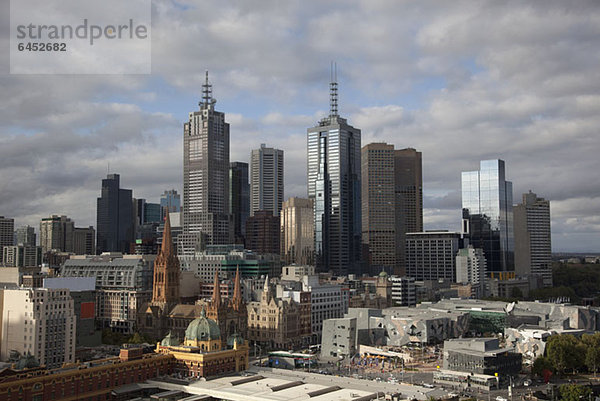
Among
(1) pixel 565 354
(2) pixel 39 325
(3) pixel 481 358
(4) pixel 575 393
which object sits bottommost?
(4) pixel 575 393

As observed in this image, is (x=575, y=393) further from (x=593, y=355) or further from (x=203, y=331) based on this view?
(x=203, y=331)

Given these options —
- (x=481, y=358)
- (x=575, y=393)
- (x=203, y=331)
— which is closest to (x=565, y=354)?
(x=481, y=358)

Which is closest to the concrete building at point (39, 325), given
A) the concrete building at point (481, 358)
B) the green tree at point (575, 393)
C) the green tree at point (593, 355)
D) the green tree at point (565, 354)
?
the concrete building at point (481, 358)

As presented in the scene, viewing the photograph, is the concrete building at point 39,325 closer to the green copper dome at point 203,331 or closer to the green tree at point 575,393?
the green copper dome at point 203,331

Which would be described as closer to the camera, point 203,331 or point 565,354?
point 203,331

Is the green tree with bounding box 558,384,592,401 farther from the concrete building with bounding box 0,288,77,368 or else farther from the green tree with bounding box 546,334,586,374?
the concrete building with bounding box 0,288,77,368
